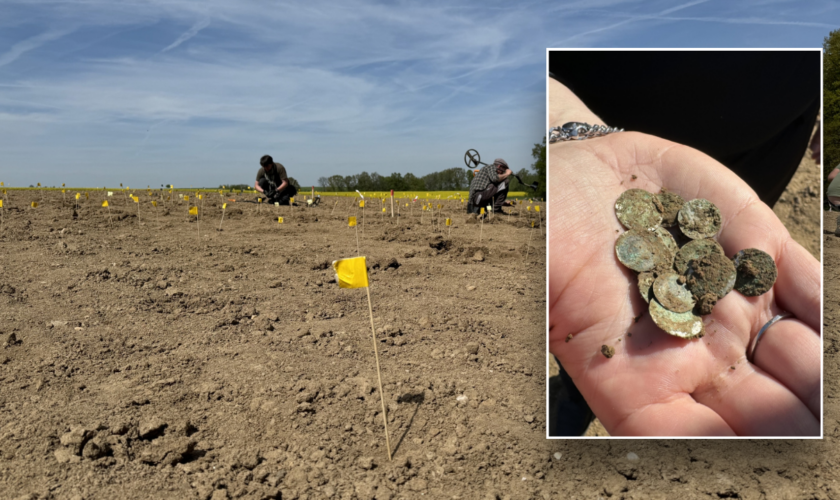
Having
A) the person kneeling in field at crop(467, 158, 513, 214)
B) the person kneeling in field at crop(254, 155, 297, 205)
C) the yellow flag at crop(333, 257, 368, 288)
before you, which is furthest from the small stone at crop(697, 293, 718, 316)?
the person kneeling in field at crop(254, 155, 297, 205)

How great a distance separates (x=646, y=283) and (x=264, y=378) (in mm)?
2873

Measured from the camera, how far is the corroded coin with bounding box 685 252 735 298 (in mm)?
2256

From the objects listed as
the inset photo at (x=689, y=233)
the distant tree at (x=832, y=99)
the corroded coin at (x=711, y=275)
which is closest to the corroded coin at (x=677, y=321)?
the inset photo at (x=689, y=233)

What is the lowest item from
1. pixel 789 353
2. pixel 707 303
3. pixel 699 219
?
pixel 789 353

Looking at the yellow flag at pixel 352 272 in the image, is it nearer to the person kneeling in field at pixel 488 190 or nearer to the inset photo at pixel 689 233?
the inset photo at pixel 689 233

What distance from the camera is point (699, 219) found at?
7.51ft

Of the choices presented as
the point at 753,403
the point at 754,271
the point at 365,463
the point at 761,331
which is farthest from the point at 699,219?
the point at 365,463

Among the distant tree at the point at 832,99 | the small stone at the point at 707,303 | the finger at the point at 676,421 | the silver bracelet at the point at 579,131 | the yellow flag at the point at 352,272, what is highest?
the distant tree at the point at 832,99

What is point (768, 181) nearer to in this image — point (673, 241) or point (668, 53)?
point (673, 241)

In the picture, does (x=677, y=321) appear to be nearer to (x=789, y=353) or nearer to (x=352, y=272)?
(x=789, y=353)

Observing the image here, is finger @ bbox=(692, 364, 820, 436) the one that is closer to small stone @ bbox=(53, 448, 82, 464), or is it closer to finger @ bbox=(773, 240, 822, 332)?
finger @ bbox=(773, 240, 822, 332)

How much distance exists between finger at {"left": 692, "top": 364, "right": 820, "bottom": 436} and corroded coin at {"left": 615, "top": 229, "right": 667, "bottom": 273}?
0.60 m

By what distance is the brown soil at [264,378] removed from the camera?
2.99 metres

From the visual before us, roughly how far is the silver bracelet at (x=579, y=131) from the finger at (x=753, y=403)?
114 cm
